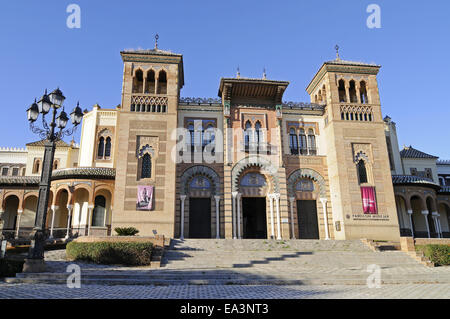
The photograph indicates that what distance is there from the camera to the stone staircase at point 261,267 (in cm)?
1078

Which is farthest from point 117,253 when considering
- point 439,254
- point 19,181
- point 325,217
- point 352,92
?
point 352,92

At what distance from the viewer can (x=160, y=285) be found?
1045cm

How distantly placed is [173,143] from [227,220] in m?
5.94

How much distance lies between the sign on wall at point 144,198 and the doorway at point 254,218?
25.1 ft

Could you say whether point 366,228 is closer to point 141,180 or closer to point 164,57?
point 141,180

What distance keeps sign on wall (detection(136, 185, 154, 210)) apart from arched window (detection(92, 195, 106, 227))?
476 centimetres

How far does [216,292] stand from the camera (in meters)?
9.17

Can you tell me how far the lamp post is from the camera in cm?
1112

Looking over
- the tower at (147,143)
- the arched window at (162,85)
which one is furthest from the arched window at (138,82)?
the arched window at (162,85)

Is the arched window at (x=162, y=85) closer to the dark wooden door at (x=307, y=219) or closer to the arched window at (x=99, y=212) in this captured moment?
the arched window at (x=99, y=212)

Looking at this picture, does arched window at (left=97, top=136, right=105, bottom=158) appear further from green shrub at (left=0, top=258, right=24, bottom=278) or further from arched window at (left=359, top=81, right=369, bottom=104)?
arched window at (left=359, top=81, right=369, bottom=104)

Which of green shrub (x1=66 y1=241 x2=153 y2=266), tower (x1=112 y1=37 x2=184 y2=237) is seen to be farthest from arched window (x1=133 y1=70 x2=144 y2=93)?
green shrub (x1=66 y1=241 x2=153 y2=266)

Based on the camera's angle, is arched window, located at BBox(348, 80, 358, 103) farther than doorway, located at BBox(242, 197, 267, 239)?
Yes

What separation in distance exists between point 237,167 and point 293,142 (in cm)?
466
